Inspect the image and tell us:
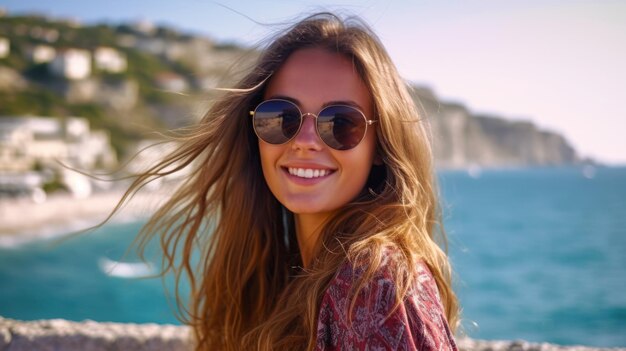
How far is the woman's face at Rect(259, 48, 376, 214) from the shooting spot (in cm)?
209

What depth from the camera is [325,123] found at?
2.05 metres

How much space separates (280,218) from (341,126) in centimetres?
76

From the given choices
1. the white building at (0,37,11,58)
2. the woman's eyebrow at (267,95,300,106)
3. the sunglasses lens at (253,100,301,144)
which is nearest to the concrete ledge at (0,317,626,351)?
the sunglasses lens at (253,100,301,144)

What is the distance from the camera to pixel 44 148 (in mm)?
65000

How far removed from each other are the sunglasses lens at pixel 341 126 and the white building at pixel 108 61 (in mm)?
95964

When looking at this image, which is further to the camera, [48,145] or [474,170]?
[474,170]

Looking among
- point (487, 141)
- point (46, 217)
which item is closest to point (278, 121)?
point (46, 217)

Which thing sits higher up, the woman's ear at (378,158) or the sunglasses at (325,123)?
the sunglasses at (325,123)

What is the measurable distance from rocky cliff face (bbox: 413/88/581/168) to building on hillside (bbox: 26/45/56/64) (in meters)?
85.6

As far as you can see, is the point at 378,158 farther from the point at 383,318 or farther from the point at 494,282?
the point at 494,282

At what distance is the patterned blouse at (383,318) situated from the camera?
153 cm

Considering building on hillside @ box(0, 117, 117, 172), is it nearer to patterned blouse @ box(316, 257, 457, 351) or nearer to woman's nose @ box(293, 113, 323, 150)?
woman's nose @ box(293, 113, 323, 150)

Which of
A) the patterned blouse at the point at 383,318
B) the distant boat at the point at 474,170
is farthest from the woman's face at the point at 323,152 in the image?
the distant boat at the point at 474,170

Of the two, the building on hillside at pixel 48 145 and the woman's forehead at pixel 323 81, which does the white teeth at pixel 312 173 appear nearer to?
the woman's forehead at pixel 323 81
